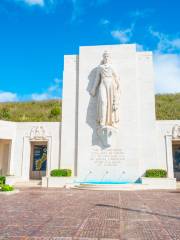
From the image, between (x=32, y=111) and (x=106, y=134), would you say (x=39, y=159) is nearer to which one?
(x=106, y=134)

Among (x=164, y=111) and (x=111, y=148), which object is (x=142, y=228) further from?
(x=164, y=111)

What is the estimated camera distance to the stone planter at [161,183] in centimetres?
1386

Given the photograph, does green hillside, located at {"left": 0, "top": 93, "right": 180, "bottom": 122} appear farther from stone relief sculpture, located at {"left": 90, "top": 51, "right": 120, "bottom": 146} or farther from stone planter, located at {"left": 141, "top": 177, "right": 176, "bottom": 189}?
stone planter, located at {"left": 141, "top": 177, "right": 176, "bottom": 189}

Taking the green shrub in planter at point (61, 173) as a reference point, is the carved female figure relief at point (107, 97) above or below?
above

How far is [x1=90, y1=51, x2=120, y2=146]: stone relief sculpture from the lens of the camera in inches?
622

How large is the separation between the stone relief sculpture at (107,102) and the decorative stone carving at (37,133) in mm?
3828

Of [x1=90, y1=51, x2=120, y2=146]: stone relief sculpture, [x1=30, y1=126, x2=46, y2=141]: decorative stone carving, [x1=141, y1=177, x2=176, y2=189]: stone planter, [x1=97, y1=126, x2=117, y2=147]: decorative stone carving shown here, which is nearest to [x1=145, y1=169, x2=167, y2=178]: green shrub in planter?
[x1=141, y1=177, x2=176, y2=189]: stone planter

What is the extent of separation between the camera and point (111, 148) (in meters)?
15.9

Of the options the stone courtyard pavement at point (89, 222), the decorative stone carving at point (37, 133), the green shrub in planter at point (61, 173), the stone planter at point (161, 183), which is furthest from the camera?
the decorative stone carving at point (37, 133)

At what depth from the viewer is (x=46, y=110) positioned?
119ft

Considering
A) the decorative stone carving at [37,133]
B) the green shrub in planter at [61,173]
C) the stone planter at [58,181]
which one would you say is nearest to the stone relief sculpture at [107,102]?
the green shrub in planter at [61,173]

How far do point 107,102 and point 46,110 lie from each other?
21.6 metres

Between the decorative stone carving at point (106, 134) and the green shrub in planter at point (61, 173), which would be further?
the decorative stone carving at point (106, 134)

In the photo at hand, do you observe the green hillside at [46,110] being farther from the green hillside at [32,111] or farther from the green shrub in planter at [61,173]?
the green shrub in planter at [61,173]
